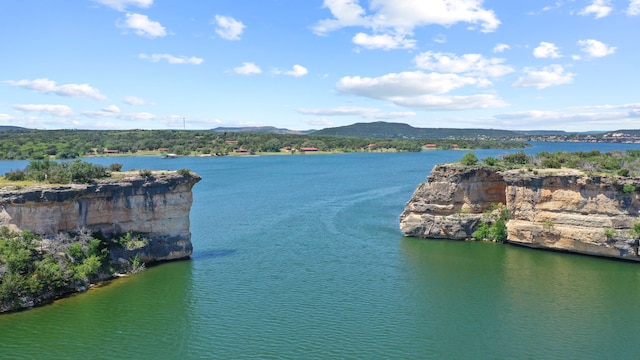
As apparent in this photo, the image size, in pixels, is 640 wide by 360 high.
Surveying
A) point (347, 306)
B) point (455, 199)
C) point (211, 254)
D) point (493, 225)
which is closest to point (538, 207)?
point (493, 225)

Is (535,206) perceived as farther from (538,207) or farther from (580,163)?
(580,163)

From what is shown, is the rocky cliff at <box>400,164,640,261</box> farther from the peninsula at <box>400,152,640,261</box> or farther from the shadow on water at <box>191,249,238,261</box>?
the shadow on water at <box>191,249,238,261</box>

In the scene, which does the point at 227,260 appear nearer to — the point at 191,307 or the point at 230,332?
the point at 191,307

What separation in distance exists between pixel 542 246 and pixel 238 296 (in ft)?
82.0

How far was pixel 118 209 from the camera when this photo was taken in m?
35.7

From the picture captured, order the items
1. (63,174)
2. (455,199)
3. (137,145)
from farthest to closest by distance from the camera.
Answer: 1. (137,145)
2. (455,199)
3. (63,174)

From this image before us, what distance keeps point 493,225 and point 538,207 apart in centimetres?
438

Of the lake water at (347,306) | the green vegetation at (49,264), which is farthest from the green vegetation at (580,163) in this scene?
the green vegetation at (49,264)

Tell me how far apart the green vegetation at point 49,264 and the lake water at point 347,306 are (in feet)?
3.52

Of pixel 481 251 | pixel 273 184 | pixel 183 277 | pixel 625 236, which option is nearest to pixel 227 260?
pixel 183 277

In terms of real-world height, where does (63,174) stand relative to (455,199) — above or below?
above

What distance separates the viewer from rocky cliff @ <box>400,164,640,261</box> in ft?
121

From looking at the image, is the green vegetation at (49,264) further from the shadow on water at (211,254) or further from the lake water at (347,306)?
the shadow on water at (211,254)

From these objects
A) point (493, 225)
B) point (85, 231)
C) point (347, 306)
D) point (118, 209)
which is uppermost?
point (118, 209)
